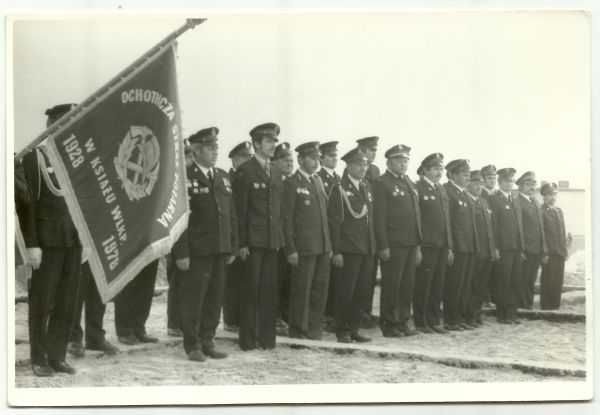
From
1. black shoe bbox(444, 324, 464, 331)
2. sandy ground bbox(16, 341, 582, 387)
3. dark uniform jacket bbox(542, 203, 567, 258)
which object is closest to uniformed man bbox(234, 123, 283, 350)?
sandy ground bbox(16, 341, 582, 387)

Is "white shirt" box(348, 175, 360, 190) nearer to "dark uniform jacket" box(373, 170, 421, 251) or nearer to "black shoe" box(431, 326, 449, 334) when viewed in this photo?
"dark uniform jacket" box(373, 170, 421, 251)

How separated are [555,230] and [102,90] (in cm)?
237

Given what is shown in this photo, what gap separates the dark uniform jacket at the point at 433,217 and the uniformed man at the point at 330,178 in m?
0.45

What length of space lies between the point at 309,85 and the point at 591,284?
1733mm

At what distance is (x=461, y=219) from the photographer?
4750 mm

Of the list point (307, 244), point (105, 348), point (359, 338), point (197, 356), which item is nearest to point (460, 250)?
point (359, 338)

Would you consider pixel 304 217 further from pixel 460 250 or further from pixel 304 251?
pixel 460 250

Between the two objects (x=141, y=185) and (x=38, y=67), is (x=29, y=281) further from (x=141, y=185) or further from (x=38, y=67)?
(x=38, y=67)

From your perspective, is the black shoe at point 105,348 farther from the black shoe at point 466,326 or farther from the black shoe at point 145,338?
the black shoe at point 466,326

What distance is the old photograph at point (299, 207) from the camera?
437 centimetres

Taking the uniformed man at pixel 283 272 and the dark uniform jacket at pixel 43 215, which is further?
the uniformed man at pixel 283 272

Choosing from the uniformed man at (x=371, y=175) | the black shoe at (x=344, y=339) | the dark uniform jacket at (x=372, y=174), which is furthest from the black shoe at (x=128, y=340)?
the dark uniform jacket at (x=372, y=174)

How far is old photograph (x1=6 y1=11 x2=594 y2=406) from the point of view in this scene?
4371 millimetres

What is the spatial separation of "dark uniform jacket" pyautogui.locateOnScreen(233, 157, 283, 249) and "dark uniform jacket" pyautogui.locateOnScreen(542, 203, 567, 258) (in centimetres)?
137
